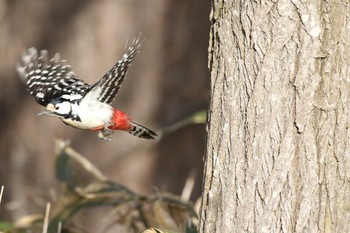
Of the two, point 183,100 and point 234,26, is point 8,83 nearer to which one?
point 183,100

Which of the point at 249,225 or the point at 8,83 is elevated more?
the point at 8,83

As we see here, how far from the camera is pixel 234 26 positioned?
2.71 metres

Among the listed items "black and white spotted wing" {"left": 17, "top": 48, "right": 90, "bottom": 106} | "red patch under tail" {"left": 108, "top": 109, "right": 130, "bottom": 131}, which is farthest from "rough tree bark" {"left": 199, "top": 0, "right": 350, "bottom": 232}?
"black and white spotted wing" {"left": 17, "top": 48, "right": 90, "bottom": 106}

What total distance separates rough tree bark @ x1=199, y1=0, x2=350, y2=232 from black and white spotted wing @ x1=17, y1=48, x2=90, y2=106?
90cm

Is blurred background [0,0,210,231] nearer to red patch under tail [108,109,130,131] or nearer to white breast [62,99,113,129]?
red patch under tail [108,109,130,131]

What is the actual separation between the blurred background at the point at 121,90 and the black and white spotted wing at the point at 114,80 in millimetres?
2728

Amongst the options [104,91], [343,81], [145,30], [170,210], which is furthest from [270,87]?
[145,30]

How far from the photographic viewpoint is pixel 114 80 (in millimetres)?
3305

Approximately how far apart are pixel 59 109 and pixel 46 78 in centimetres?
38

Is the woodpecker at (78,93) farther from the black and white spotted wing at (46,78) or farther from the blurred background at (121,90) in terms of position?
the blurred background at (121,90)

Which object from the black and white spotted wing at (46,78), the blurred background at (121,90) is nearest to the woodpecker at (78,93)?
the black and white spotted wing at (46,78)

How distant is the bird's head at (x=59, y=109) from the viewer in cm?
324

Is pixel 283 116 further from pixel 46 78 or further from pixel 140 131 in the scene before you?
pixel 46 78

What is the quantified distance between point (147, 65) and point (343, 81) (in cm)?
367
